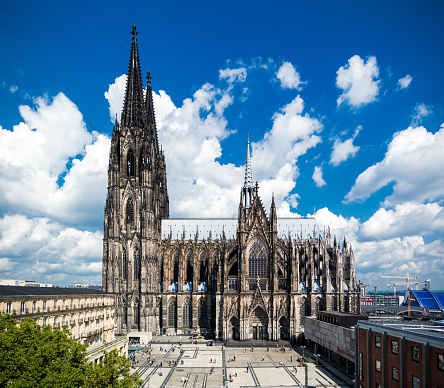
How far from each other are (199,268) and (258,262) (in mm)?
16229

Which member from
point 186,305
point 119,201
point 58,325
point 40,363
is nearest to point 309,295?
point 186,305

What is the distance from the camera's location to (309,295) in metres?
91.8

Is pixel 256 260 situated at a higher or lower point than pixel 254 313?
higher

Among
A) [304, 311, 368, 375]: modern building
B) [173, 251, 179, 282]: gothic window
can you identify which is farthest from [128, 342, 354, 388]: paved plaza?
[173, 251, 179, 282]: gothic window

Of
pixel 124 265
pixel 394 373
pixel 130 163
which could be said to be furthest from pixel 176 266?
pixel 394 373

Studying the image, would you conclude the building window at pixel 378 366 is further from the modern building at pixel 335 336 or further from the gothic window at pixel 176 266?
the gothic window at pixel 176 266

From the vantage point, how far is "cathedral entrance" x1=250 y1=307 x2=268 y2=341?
288ft

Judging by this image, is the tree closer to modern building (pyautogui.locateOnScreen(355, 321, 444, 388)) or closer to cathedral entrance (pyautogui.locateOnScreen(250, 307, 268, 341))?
modern building (pyautogui.locateOnScreen(355, 321, 444, 388))

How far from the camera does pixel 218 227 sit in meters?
108

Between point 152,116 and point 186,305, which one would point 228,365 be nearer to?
point 186,305

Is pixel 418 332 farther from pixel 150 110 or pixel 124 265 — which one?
pixel 150 110

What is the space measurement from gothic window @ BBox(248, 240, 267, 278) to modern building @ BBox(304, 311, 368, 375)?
579 inches

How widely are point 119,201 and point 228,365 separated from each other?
44270 millimetres

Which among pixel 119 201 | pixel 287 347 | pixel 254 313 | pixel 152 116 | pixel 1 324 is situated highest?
pixel 152 116
